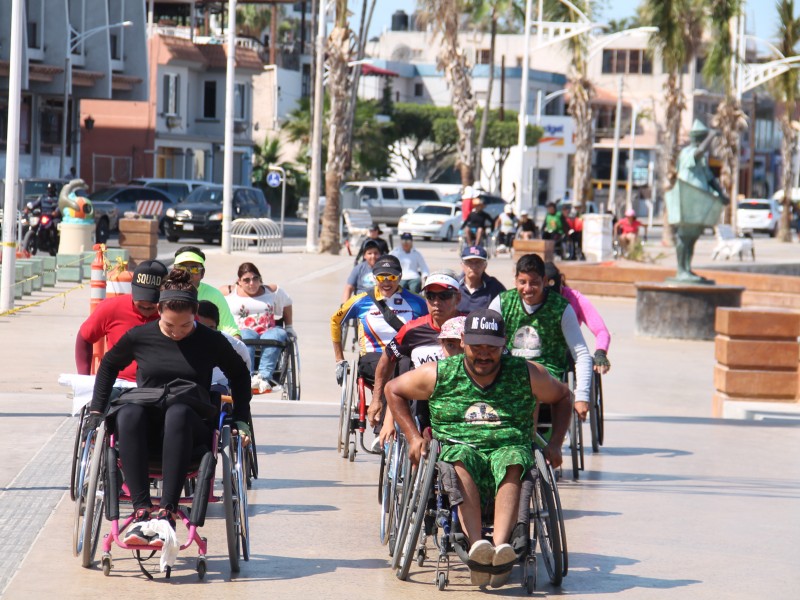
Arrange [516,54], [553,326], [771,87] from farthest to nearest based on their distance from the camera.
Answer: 1. [516,54]
2. [771,87]
3. [553,326]

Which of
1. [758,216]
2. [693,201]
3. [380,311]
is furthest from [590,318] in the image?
[758,216]

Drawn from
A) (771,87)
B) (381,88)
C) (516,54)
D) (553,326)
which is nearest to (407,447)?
(553,326)

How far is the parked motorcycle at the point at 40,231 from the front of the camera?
31.0m

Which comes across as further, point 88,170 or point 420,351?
point 88,170

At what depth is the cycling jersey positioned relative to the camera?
10.7 m

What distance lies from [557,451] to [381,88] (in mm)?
85818

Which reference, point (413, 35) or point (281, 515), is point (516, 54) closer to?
point (413, 35)

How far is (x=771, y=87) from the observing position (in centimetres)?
6550

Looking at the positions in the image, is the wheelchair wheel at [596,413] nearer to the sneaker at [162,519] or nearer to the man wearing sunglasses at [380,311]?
the man wearing sunglasses at [380,311]

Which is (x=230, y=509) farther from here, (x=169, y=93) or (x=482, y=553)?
(x=169, y=93)

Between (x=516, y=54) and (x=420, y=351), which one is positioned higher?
(x=516, y=54)

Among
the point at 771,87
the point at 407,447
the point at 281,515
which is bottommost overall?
the point at 281,515

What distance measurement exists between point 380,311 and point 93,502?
4.27 m

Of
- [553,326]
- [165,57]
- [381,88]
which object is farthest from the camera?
[381,88]
